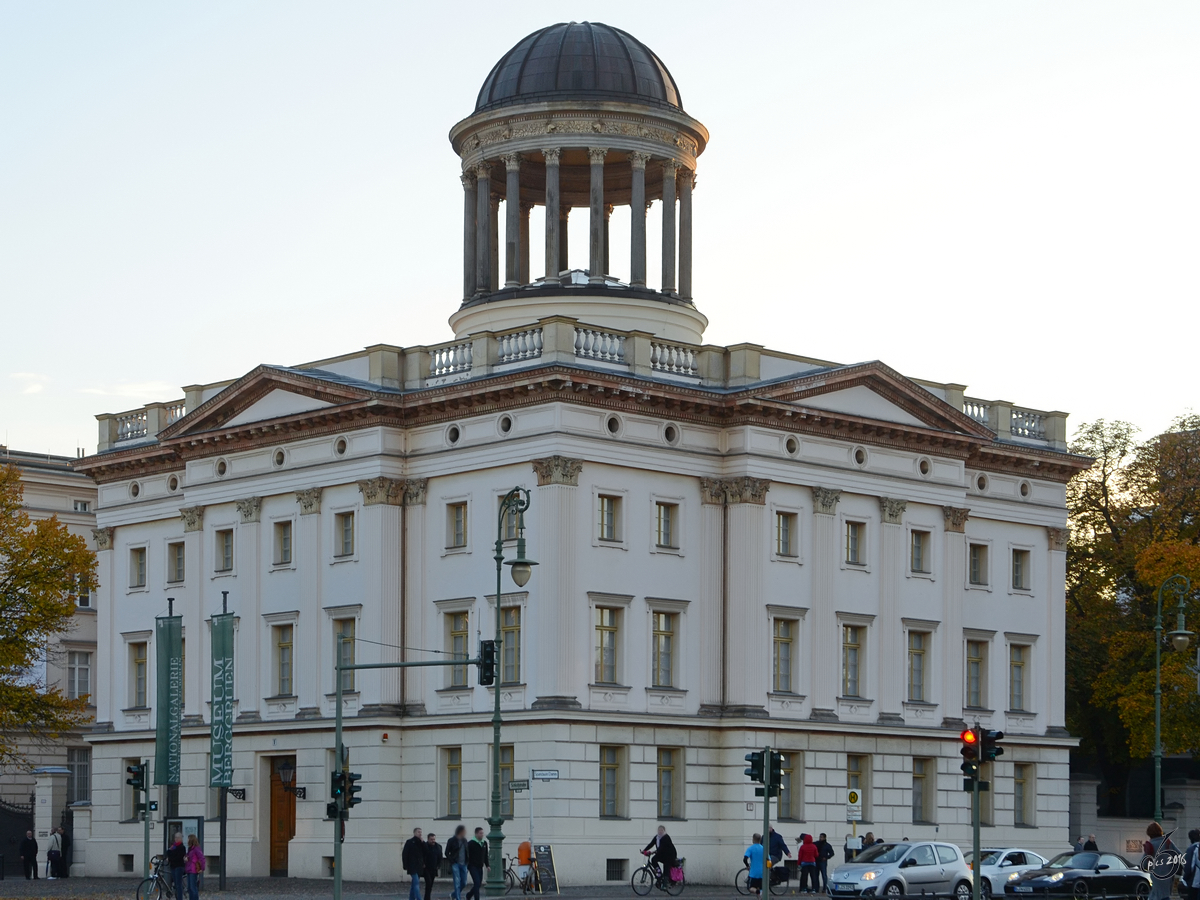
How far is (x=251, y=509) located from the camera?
66.8m

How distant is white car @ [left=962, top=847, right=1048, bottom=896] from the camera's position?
5553 centimetres

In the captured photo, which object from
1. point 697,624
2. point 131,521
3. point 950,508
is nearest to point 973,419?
point 950,508

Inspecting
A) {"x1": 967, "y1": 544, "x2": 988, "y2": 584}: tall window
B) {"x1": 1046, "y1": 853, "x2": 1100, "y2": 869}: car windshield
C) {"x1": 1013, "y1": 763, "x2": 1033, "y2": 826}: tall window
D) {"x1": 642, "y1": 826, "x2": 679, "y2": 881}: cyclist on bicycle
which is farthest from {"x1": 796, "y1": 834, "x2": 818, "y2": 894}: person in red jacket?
{"x1": 967, "y1": 544, "x2": 988, "y2": 584}: tall window

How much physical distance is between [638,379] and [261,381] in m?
12.6

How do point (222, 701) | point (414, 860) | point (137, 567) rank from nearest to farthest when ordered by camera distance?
point (414, 860), point (222, 701), point (137, 567)

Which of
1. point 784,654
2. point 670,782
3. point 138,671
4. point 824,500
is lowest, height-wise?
point 670,782

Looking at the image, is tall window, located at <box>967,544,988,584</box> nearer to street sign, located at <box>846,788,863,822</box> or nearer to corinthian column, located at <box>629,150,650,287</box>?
street sign, located at <box>846,788,863,822</box>

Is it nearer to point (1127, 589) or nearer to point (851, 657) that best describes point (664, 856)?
point (851, 657)

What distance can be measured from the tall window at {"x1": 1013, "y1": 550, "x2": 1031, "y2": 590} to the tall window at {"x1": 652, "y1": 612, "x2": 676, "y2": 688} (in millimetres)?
14929

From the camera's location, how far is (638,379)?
197 ft

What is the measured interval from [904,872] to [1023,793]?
19.5 metres

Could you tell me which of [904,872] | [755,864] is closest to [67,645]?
[755,864]

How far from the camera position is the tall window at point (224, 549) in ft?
224

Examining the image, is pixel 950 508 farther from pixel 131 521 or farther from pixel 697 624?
pixel 131 521
